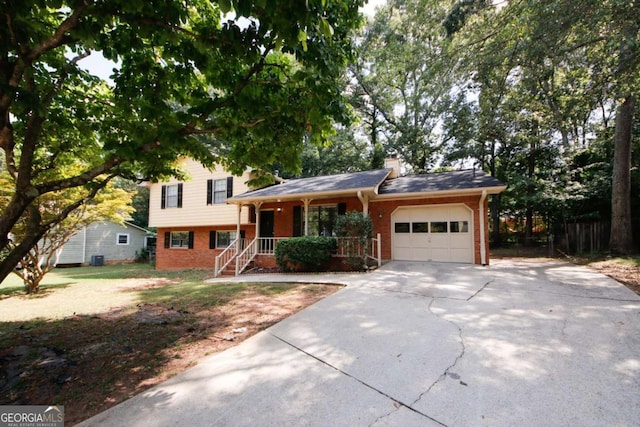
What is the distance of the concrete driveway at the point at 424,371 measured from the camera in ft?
7.98

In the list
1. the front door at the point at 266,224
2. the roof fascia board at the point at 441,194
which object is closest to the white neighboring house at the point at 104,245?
the front door at the point at 266,224

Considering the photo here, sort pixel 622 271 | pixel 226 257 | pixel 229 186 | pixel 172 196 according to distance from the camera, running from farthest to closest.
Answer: pixel 172 196
pixel 229 186
pixel 226 257
pixel 622 271

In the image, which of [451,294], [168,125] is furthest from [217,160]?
[451,294]

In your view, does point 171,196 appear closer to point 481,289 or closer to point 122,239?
point 122,239

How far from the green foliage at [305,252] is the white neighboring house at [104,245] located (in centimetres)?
1528

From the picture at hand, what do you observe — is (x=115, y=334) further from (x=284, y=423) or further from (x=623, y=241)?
(x=623, y=241)

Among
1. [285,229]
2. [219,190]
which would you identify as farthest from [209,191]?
[285,229]

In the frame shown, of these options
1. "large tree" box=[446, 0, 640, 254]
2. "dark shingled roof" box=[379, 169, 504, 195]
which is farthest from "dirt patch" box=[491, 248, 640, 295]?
"dark shingled roof" box=[379, 169, 504, 195]

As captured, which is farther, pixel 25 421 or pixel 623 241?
pixel 623 241

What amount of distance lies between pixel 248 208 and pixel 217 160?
29.1 ft

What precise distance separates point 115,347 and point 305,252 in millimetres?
6657

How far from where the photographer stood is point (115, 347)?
4262 mm

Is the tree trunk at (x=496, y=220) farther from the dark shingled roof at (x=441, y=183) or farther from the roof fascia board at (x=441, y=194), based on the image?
the roof fascia board at (x=441, y=194)

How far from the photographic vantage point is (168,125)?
3.88m
